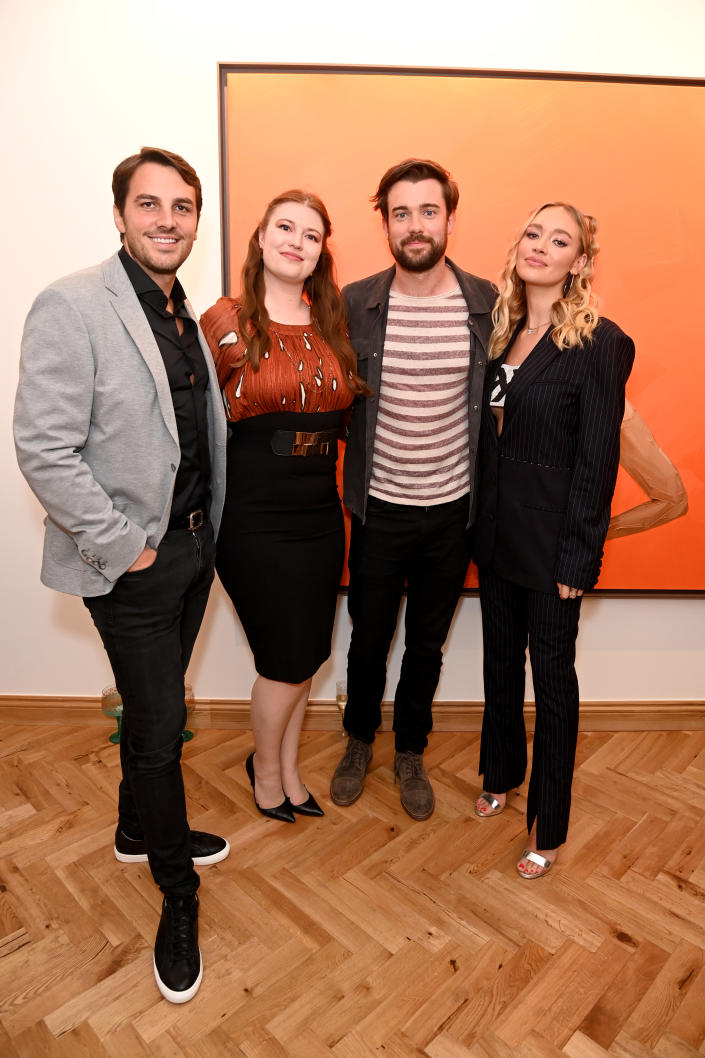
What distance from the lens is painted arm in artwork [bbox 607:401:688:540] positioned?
256 centimetres

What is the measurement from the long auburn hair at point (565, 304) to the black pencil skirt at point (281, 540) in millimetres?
584

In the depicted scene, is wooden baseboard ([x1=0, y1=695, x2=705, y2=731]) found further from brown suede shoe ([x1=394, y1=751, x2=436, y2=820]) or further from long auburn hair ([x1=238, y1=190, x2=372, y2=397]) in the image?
long auburn hair ([x1=238, y1=190, x2=372, y2=397])

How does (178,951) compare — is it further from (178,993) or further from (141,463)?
(141,463)

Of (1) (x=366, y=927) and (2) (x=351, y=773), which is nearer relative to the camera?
(1) (x=366, y=927)

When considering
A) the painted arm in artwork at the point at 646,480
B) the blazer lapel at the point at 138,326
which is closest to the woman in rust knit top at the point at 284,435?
the blazer lapel at the point at 138,326

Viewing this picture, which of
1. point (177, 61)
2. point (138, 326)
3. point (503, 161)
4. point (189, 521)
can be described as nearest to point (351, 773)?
point (189, 521)

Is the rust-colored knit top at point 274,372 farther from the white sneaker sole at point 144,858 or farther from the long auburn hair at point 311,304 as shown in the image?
the white sneaker sole at point 144,858

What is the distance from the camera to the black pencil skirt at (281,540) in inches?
77.4

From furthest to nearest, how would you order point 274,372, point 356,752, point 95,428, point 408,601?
point 356,752
point 408,601
point 274,372
point 95,428

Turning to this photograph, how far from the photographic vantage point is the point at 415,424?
2178 millimetres

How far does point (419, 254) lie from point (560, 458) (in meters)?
0.72

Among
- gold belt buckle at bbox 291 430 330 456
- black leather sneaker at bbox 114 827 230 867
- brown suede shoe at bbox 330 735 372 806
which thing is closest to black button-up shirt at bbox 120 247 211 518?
gold belt buckle at bbox 291 430 330 456

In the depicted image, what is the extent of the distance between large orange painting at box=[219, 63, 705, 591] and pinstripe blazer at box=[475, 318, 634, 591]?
0.75 metres

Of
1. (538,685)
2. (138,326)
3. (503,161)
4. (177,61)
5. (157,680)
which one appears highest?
(177,61)
